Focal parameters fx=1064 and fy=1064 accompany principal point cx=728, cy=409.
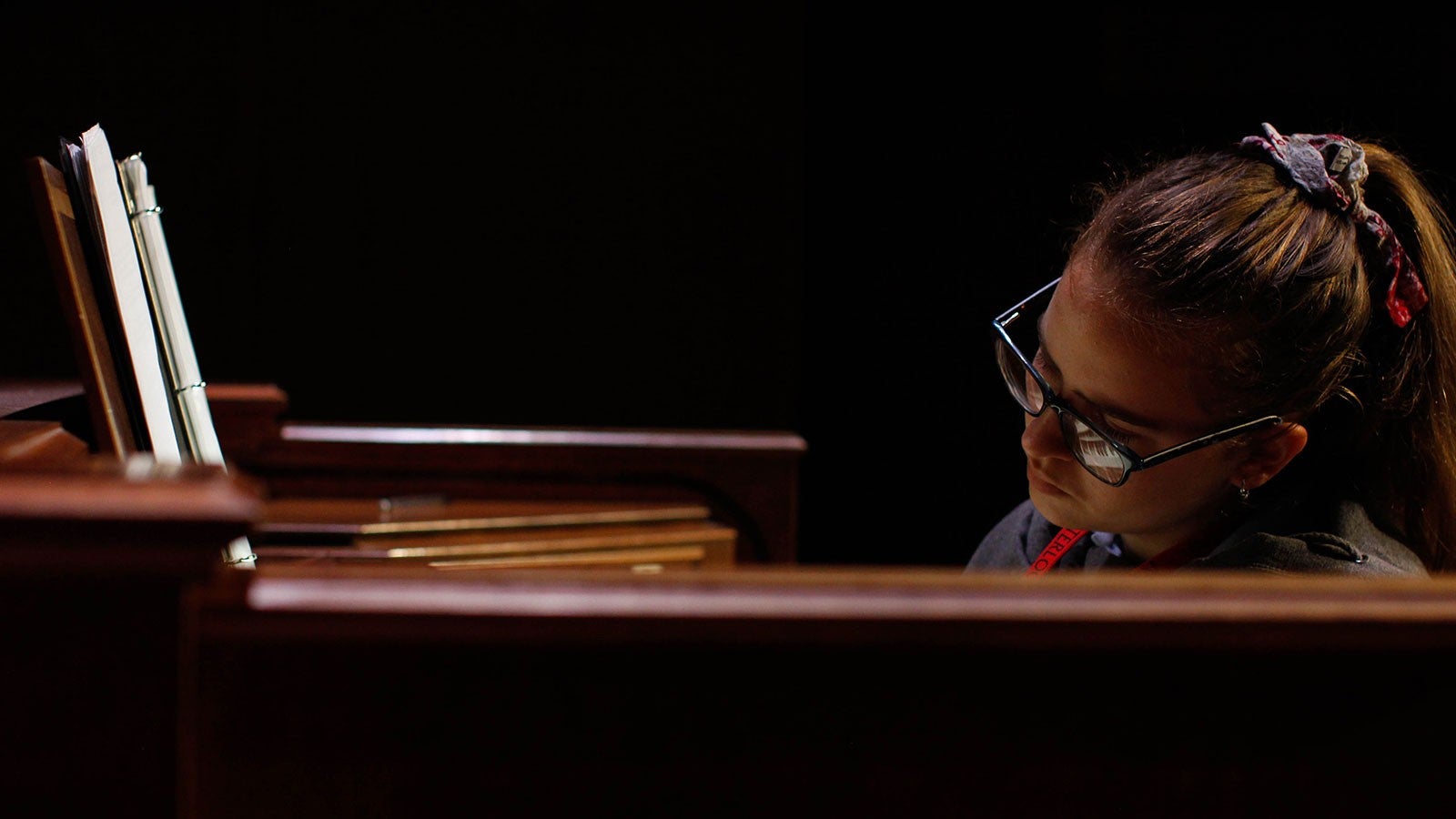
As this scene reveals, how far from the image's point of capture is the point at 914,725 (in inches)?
20.6

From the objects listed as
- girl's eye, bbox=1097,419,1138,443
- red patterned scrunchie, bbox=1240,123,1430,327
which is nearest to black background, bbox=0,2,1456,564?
red patterned scrunchie, bbox=1240,123,1430,327

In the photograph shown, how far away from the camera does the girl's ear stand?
32.9 inches

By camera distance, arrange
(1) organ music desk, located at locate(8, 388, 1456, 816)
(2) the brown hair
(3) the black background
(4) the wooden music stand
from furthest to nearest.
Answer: (3) the black background
(2) the brown hair
(4) the wooden music stand
(1) organ music desk, located at locate(8, 388, 1456, 816)

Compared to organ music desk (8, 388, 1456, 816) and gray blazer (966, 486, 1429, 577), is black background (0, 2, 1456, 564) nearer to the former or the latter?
gray blazer (966, 486, 1429, 577)

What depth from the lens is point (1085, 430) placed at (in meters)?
0.87

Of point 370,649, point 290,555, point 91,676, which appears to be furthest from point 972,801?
point 290,555

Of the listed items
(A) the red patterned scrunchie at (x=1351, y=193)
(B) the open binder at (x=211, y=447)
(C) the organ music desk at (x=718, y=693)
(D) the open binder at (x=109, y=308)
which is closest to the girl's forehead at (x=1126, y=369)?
(A) the red patterned scrunchie at (x=1351, y=193)

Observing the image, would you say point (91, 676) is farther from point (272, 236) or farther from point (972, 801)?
point (272, 236)

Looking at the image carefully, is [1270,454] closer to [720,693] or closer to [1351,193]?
[1351,193]

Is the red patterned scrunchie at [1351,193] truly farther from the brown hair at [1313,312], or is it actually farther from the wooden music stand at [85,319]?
the wooden music stand at [85,319]

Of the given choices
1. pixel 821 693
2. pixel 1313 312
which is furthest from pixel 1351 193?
pixel 821 693

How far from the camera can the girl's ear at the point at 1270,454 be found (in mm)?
835

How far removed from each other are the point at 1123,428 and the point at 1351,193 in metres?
0.26

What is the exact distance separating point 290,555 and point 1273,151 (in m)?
1.02
